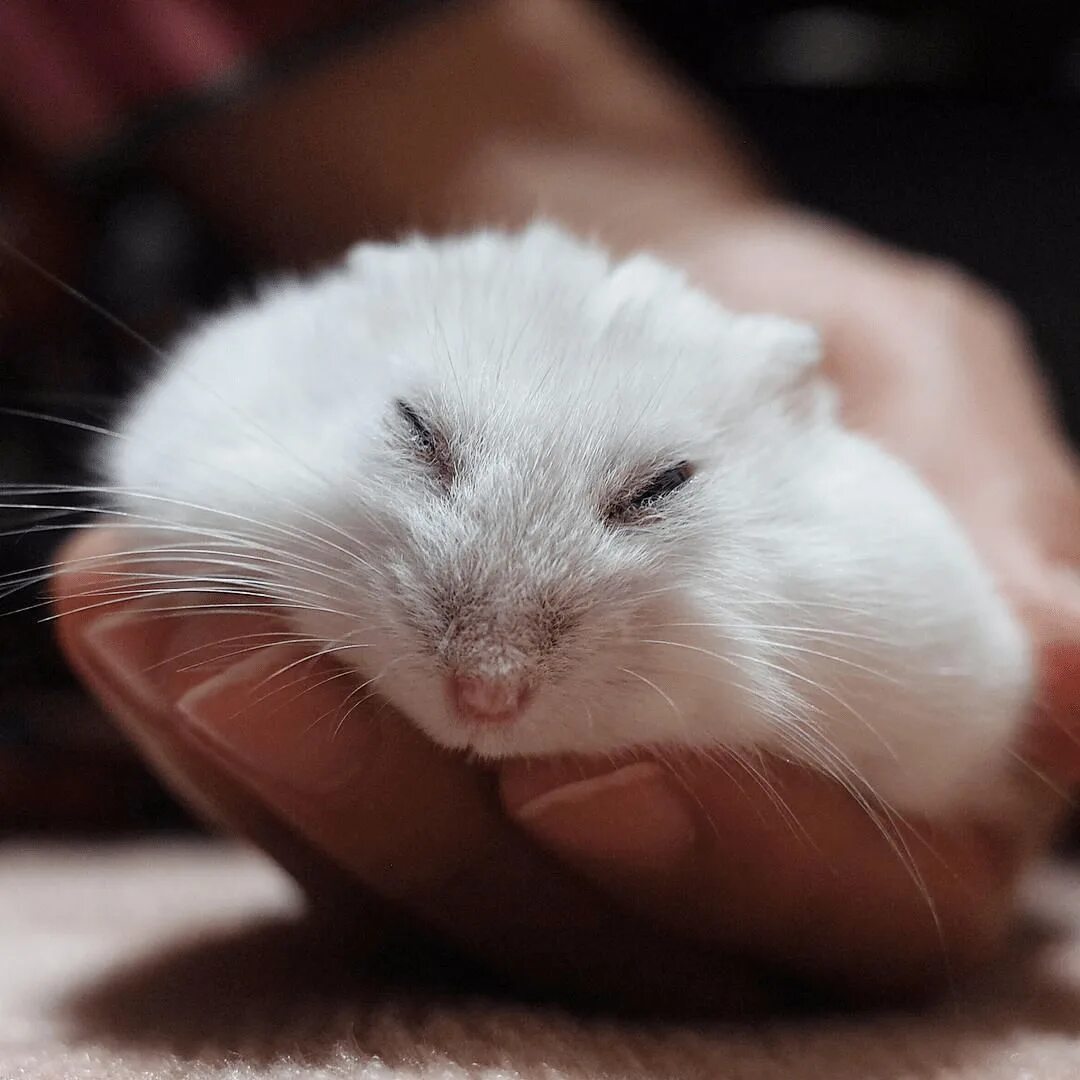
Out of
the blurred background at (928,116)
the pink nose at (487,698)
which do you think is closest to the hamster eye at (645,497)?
the pink nose at (487,698)

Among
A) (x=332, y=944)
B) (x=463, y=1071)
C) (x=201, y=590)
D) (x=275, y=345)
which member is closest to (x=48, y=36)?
(x=275, y=345)

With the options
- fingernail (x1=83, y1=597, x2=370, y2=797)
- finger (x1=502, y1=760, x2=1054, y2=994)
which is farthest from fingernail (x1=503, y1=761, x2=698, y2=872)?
fingernail (x1=83, y1=597, x2=370, y2=797)

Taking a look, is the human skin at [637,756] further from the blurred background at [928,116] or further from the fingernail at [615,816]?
the blurred background at [928,116]

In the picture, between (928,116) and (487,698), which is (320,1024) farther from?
(928,116)

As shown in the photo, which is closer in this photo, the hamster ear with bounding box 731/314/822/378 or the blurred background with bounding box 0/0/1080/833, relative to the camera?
the hamster ear with bounding box 731/314/822/378

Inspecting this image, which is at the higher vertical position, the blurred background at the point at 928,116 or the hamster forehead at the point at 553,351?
the blurred background at the point at 928,116

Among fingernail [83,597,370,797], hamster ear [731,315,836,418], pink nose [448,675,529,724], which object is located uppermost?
hamster ear [731,315,836,418]

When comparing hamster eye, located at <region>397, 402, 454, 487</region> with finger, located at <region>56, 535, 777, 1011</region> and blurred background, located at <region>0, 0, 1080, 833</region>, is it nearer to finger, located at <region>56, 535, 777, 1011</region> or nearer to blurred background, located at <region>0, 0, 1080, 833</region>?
finger, located at <region>56, 535, 777, 1011</region>

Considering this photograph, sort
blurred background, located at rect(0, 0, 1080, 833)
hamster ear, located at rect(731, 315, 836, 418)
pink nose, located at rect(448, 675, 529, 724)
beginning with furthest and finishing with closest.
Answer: blurred background, located at rect(0, 0, 1080, 833), hamster ear, located at rect(731, 315, 836, 418), pink nose, located at rect(448, 675, 529, 724)
